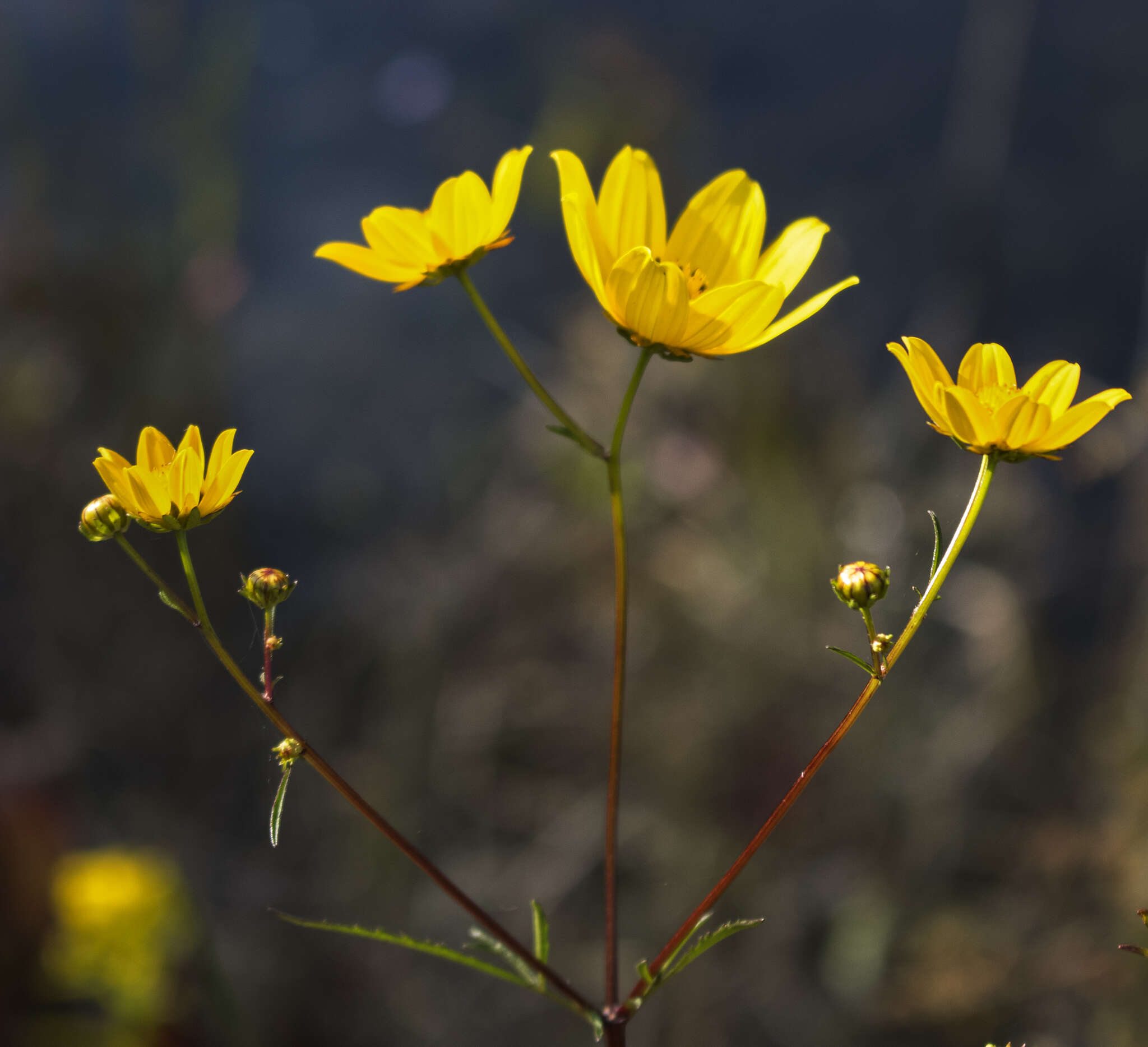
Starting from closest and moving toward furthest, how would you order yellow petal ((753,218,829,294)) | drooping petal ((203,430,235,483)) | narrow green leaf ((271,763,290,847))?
narrow green leaf ((271,763,290,847)) < drooping petal ((203,430,235,483)) < yellow petal ((753,218,829,294))

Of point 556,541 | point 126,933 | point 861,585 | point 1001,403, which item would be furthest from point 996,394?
point 556,541

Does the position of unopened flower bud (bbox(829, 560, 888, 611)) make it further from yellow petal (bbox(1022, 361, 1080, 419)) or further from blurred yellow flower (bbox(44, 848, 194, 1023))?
blurred yellow flower (bbox(44, 848, 194, 1023))

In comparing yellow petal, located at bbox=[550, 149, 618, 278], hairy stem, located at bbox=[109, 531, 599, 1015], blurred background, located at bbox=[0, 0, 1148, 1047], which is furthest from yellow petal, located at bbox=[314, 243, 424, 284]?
blurred background, located at bbox=[0, 0, 1148, 1047]

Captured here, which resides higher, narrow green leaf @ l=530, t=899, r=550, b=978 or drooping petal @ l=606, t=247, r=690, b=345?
drooping petal @ l=606, t=247, r=690, b=345

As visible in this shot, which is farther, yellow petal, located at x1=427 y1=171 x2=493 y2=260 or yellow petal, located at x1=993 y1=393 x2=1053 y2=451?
yellow petal, located at x1=427 y1=171 x2=493 y2=260

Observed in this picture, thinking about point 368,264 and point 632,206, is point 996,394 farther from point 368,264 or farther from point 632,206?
point 368,264

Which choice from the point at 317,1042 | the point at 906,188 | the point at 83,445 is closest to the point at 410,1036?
the point at 317,1042

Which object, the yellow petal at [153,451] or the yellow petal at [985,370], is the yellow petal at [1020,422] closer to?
the yellow petal at [985,370]
